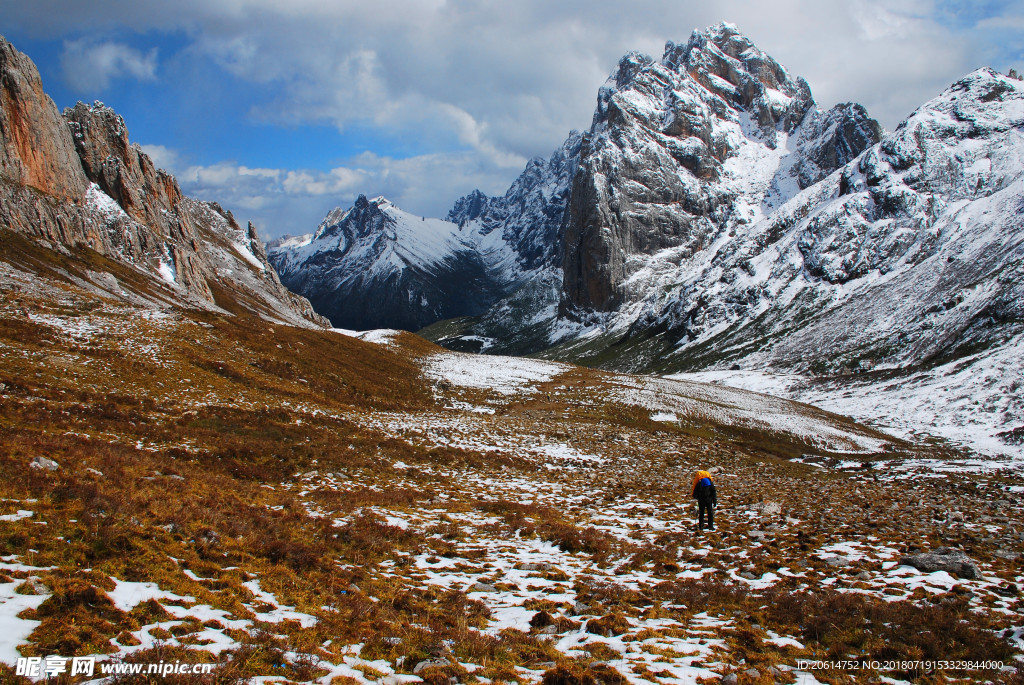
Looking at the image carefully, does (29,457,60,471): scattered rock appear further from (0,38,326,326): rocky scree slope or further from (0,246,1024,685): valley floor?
(0,38,326,326): rocky scree slope

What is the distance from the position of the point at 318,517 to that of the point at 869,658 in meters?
12.7

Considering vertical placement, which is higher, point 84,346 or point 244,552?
point 84,346

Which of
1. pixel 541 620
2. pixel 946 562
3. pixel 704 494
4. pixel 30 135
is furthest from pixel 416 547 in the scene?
pixel 30 135

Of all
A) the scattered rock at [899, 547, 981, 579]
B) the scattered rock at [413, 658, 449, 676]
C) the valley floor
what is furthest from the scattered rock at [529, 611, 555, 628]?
the scattered rock at [899, 547, 981, 579]

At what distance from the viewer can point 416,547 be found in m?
13.5

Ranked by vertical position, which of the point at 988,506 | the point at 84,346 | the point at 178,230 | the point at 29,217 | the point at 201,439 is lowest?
the point at 988,506

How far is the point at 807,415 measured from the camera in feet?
216

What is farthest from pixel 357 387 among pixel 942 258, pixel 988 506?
pixel 942 258

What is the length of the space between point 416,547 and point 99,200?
117 m

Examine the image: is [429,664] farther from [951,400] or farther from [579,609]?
[951,400]

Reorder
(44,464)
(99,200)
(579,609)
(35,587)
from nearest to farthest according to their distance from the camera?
(35,587) → (579,609) → (44,464) → (99,200)

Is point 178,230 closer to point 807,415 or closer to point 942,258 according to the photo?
point 807,415

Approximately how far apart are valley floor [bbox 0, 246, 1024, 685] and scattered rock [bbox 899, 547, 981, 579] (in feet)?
0.84

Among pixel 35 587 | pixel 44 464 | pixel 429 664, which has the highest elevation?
pixel 44 464
